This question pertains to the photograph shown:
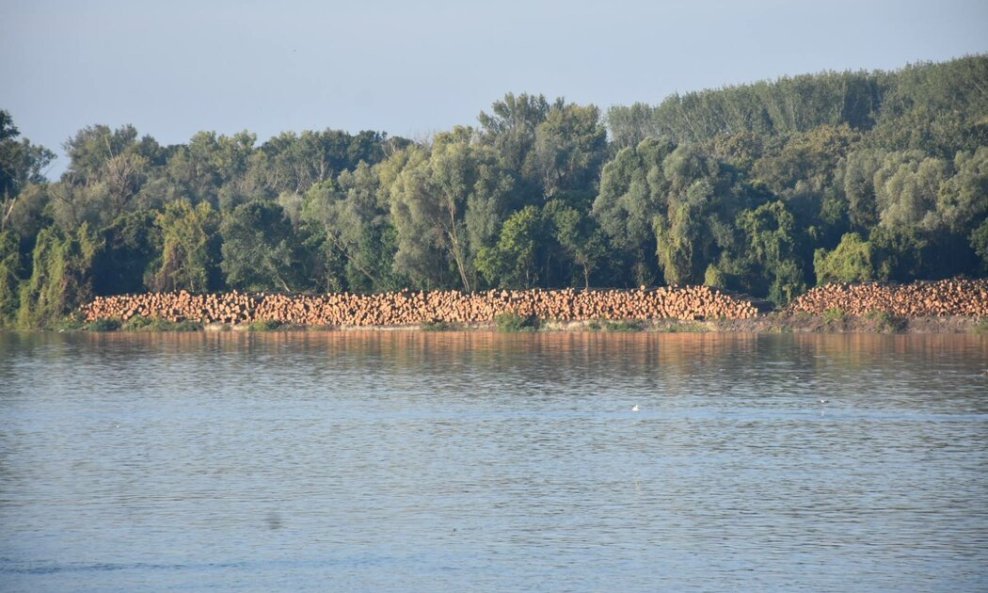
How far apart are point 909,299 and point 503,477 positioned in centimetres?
3388

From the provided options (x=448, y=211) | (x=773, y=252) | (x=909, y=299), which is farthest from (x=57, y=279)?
(x=909, y=299)

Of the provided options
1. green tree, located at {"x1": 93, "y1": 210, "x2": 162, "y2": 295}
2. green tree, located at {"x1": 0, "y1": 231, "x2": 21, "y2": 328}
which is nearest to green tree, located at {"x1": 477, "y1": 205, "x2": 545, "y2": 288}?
green tree, located at {"x1": 93, "y1": 210, "x2": 162, "y2": 295}

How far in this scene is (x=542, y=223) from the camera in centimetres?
6338

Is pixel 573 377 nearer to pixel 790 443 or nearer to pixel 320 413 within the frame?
pixel 320 413

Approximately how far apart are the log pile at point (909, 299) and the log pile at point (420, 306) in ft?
10.4

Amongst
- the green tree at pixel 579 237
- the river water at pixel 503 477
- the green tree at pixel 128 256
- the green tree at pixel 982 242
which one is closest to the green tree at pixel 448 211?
the green tree at pixel 579 237

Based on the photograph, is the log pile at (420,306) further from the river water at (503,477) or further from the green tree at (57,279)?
the river water at (503,477)

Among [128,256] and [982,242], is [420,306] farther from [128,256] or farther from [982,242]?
[982,242]

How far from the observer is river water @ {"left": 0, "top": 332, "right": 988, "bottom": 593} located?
1725 cm

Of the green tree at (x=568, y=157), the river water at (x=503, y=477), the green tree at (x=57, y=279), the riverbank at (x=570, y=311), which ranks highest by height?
the green tree at (x=568, y=157)

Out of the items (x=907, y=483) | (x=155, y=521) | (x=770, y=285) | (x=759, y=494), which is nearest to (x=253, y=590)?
(x=155, y=521)

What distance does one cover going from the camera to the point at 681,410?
3133cm

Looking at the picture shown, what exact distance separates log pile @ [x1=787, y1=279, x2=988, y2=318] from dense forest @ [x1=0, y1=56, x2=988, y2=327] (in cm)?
127

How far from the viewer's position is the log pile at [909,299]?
52469 mm
